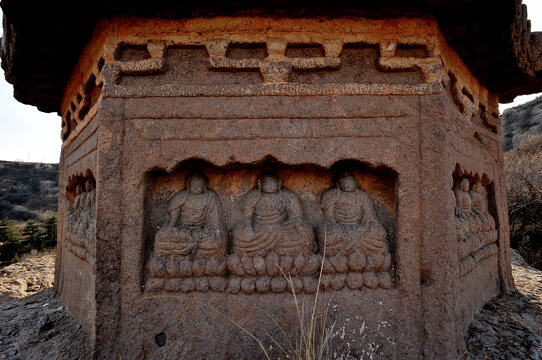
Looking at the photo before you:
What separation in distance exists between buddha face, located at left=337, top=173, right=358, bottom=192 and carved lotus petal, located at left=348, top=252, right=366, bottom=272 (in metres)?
0.57

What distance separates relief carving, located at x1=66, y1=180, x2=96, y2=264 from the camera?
2865 mm

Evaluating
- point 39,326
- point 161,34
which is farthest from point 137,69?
point 39,326

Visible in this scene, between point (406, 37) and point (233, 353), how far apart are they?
3072 millimetres

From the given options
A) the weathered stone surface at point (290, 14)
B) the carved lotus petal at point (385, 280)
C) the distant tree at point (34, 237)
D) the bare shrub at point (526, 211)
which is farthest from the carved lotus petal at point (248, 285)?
the distant tree at point (34, 237)

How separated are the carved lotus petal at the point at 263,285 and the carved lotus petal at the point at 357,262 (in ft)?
2.28

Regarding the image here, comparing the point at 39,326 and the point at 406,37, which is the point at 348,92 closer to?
the point at 406,37

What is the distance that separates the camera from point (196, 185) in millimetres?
2611

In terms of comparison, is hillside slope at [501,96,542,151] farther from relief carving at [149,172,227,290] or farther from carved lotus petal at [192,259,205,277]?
carved lotus petal at [192,259,205,277]

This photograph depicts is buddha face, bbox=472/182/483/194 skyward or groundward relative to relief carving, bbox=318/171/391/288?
skyward

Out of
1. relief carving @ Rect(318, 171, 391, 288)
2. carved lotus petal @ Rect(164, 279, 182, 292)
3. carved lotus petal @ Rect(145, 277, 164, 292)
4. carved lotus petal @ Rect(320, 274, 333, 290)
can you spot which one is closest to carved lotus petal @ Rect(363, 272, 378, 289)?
relief carving @ Rect(318, 171, 391, 288)

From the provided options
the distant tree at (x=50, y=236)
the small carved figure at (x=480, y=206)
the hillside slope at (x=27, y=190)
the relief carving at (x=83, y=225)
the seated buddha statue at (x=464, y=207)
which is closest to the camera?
the relief carving at (x=83, y=225)

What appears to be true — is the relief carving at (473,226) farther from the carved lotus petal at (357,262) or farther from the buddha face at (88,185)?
the buddha face at (88,185)

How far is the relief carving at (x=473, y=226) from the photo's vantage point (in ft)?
9.45

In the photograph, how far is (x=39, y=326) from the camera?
2.95 metres
